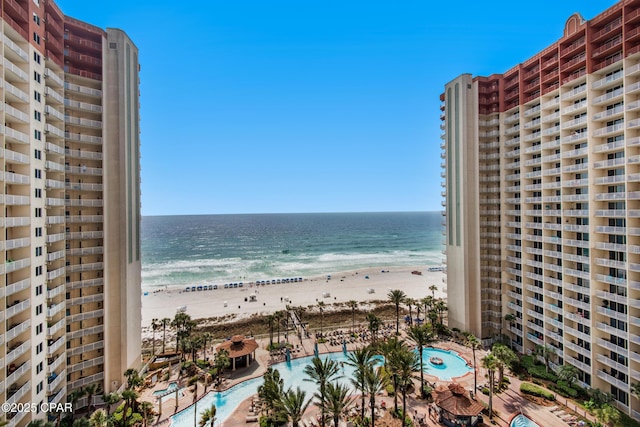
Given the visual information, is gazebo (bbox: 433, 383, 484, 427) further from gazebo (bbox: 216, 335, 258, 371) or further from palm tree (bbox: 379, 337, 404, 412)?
gazebo (bbox: 216, 335, 258, 371)

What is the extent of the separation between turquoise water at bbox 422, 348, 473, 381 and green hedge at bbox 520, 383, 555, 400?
22.3 feet

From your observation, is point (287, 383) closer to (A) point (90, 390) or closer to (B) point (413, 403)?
(B) point (413, 403)

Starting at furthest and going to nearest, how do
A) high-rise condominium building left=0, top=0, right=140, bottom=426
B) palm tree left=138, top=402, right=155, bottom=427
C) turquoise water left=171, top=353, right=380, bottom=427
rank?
turquoise water left=171, top=353, right=380, bottom=427, palm tree left=138, top=402, right=155, bottom=427, high-rise condominium building left=0, top=0, right=140, bottom=426

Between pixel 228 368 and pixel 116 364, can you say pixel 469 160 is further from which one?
pixel 116 364

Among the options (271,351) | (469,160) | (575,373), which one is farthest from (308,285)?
(575,373)

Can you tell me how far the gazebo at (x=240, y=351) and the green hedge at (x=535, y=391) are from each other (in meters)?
34.6

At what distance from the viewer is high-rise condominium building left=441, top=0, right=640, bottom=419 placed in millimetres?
31781

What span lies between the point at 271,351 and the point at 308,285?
47.8 m

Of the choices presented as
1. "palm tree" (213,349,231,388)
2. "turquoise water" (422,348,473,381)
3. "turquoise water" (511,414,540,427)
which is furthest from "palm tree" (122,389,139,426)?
"turquoise water" (511,414,540,427)

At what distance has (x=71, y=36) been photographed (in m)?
34.1

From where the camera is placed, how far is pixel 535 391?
35.3 meters

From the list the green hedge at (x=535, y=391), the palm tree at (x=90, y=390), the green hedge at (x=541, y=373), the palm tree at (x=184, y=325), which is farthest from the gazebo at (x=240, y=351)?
the green hedge at (x=541, y=373)

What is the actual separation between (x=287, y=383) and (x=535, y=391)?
29.1 metres

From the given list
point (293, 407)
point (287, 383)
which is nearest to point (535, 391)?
point (293, 407)
